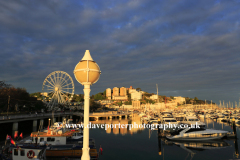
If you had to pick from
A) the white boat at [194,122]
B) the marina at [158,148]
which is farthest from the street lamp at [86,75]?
the white boat at [194,122]

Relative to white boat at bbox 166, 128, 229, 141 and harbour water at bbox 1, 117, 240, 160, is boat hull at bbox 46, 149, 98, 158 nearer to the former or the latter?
harbour water at bbox 1, 117, 240, 160

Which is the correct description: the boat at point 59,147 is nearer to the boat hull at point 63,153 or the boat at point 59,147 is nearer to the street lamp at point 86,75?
the boat hull at point 63,153

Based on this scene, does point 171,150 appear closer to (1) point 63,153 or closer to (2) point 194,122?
(1) point 63,153

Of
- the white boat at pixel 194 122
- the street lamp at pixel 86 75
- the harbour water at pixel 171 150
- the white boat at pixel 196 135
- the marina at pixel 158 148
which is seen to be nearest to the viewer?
the street lamp at pixel 86 75

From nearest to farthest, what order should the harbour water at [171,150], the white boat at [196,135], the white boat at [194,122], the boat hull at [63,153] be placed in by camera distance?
1. the boat hull at [63,153]
2. the harbour water at [171,150]
3. the white boat at [196,135]
4. the white boat at [194,122]

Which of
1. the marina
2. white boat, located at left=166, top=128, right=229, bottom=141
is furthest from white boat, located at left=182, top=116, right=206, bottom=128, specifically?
white boat, located at left=166, top=128, right=229, bottom=141

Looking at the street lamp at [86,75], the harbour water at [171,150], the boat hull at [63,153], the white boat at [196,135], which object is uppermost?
the street lamp at [86,75]

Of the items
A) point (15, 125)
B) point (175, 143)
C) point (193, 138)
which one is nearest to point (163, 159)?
point (175, 143)

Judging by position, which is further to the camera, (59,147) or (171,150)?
(171,150)

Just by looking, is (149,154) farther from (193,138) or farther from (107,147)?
→ (193,138)

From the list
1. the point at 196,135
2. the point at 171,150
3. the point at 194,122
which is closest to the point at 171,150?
Result: the point at 171,150

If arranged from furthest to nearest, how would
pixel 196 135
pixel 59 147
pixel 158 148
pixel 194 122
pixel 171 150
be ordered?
pixel 194 122
pixel 196 135
pixel 158 148
pixel 171 150
pixel 59 147

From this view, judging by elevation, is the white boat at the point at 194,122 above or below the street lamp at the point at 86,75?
below

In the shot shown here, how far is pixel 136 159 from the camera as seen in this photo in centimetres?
2436
